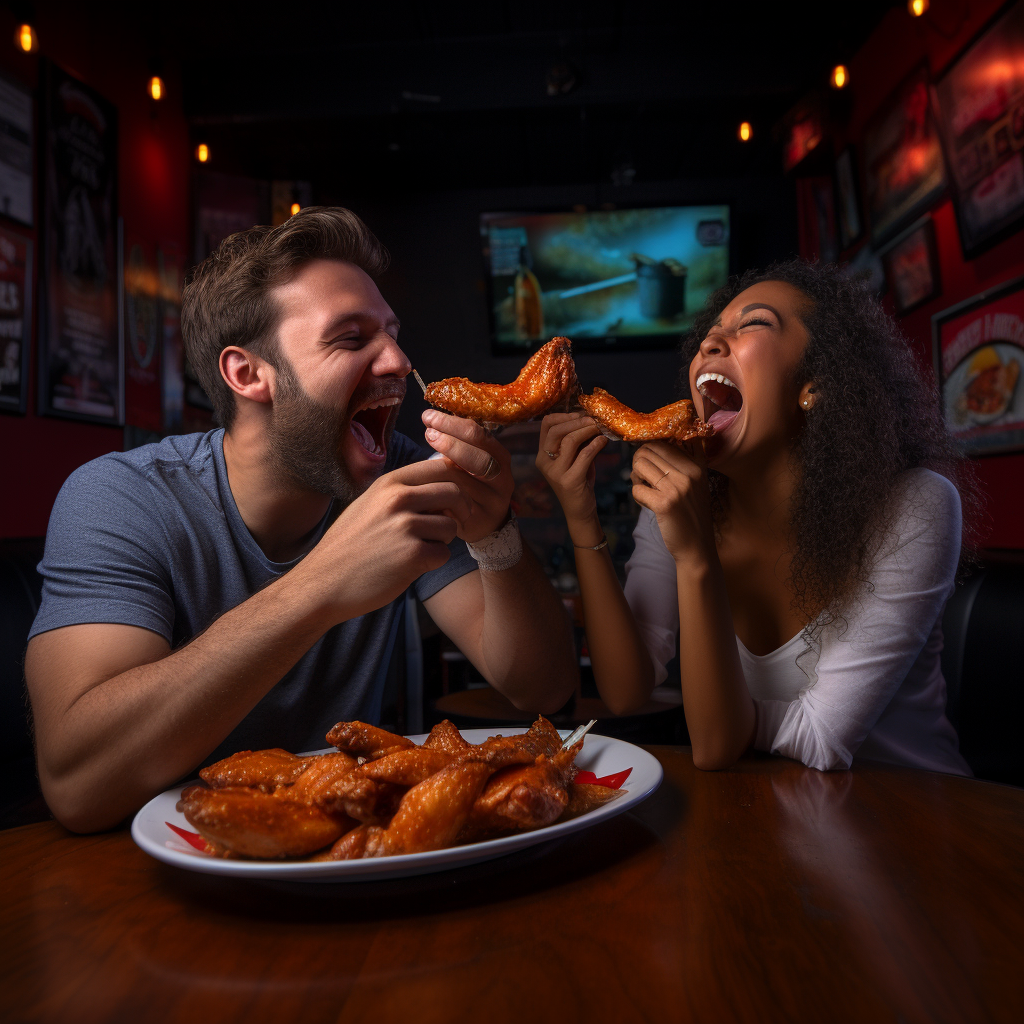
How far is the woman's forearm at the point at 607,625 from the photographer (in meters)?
1.96

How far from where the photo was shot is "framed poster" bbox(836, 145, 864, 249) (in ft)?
18.4

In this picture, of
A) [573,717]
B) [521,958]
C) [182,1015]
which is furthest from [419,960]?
[573,717]

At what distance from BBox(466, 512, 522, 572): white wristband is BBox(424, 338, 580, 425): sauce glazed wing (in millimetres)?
268

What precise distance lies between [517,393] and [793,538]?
35.5 inches

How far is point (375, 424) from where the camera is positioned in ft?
6.72

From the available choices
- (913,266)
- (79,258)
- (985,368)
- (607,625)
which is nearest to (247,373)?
(607,625)

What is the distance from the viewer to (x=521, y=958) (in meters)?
0.72

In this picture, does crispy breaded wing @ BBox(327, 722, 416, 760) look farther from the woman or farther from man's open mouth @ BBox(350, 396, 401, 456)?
man's open mouth @ BBox(350, 396, 401, 456)

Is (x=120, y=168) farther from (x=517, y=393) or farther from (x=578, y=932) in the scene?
(x=578, y=932)

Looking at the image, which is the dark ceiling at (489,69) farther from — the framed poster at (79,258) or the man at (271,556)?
the man at (271,556)

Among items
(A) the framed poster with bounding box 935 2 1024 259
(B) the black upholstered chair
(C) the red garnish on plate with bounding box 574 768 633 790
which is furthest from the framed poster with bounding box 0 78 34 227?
(A) the framed poster with bounding box 935 2 1024 259

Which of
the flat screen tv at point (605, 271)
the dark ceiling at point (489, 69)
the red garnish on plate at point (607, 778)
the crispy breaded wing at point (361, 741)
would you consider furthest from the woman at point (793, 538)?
the flat screen tv at point (605, 271)

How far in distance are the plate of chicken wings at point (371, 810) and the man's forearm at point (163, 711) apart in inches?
6.8

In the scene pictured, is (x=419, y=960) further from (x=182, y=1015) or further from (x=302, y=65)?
(x=302, y=65)
